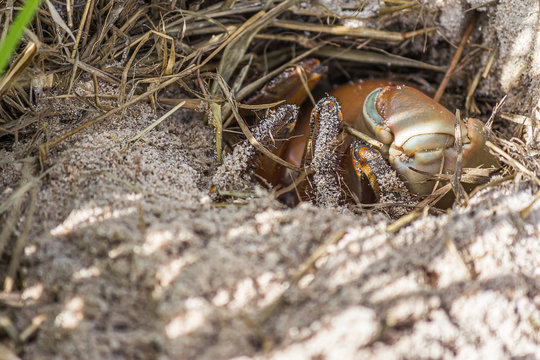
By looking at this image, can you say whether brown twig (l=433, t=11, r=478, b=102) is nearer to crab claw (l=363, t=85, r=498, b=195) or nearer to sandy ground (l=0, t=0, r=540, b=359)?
crab claw (l=363, t=85, r=498, b=195)

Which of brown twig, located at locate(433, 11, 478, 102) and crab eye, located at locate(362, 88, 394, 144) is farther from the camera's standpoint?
brown twig, located at locate(433, 11, 478, 102)

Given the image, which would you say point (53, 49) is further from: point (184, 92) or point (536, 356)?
point (536, 356)

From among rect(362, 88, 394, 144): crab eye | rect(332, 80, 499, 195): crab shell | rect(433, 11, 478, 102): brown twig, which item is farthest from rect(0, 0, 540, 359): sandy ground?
rect(433, 11, 478, 102): brown twig

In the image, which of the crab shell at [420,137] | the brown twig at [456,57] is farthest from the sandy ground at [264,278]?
the brown twig at [456,57]

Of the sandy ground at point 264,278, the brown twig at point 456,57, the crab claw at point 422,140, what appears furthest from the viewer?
the brown twig at point 456,57

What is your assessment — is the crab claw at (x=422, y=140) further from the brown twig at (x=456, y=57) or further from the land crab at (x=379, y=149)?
the brown twig at (x=456, y=57)

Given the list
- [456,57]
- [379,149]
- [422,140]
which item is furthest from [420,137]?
[456,57]

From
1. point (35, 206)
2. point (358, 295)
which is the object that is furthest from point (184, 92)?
point (358, 295)
